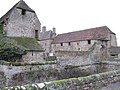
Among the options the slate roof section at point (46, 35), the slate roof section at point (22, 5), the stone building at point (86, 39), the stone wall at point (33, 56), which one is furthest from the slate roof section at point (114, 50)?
the slate roof section at point (22, 5)

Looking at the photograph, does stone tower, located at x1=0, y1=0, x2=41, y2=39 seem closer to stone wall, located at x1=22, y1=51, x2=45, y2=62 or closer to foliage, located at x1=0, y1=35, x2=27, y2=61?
foliage, located at x1=0, y1=35, x2=27, y2=61

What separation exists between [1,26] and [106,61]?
62.5ft

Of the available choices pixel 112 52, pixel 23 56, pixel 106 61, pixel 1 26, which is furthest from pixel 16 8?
pixel 112 52

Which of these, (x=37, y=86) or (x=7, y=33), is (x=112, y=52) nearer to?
(x=7, y=33)

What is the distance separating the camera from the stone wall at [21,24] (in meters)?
25.3

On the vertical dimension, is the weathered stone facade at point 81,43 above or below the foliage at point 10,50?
above

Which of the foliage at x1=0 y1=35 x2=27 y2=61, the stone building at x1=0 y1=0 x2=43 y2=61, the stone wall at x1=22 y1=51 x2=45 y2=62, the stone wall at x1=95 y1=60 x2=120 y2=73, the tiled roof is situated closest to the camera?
the foliage at x1=0 y1=35 x2=27 y2=61

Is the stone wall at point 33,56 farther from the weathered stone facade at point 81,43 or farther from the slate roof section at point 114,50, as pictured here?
the slate roof section at point 114,50

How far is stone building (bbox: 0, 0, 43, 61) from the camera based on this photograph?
23916mm

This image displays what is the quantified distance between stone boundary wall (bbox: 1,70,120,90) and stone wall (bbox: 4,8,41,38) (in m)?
21.5

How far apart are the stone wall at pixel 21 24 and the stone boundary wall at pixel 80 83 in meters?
21.5

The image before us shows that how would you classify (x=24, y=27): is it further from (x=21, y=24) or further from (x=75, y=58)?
(x=75, y=58)

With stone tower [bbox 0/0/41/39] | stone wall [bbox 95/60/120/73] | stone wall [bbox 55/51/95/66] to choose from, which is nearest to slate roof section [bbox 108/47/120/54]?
stone wall [bbox 95/60/120/73]

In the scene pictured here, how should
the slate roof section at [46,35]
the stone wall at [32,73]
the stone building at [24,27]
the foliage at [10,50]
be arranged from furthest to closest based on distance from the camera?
the slate roof section at [46,35]
the stone building at [24,27]
the foliage at [10,50]
the stone wall at [32,73]
